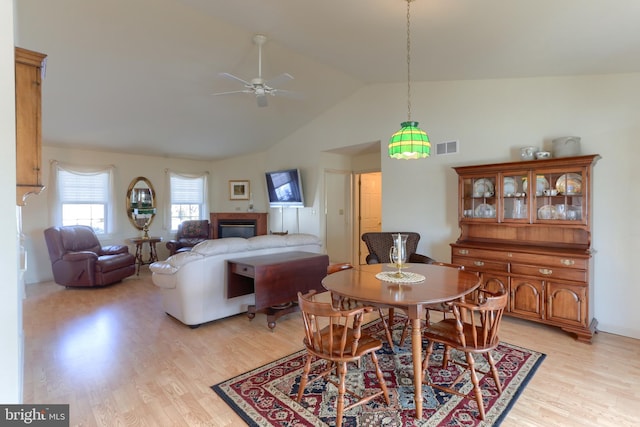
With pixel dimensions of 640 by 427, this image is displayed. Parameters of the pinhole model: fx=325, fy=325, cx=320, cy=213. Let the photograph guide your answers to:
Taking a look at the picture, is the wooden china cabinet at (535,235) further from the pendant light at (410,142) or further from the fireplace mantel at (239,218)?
the fireplace mantel at (239,218)

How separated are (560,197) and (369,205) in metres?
4.04

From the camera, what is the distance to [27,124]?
170 cm

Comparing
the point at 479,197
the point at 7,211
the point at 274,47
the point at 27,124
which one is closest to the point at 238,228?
the point at 274,47

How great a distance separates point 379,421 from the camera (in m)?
1.99

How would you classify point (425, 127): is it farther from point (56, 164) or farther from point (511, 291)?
point (56, 164)

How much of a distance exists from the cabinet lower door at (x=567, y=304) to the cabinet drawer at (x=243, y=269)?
9.96 ft

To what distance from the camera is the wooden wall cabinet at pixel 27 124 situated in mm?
1665

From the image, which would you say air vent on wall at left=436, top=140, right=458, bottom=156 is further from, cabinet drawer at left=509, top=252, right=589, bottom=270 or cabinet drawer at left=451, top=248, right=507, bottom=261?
cabinet drawer at left=509, top=252, right=589, bottom=270

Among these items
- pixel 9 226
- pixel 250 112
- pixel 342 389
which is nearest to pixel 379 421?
pixel 342 389

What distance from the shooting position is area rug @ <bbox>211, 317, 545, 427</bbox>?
2.01 meters

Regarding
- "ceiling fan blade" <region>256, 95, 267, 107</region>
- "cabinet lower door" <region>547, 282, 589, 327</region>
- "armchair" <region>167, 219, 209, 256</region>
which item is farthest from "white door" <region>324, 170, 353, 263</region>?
"cabinet lower door" <region>547, 282, 589, 327</region>

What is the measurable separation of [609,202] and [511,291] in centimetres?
134

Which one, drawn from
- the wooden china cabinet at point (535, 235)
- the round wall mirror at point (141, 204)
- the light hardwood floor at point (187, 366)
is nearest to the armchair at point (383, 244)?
the wooden china cabinet at point (535, 235)

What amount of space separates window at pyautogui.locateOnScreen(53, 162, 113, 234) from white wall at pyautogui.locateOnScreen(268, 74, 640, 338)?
16.0 feet
